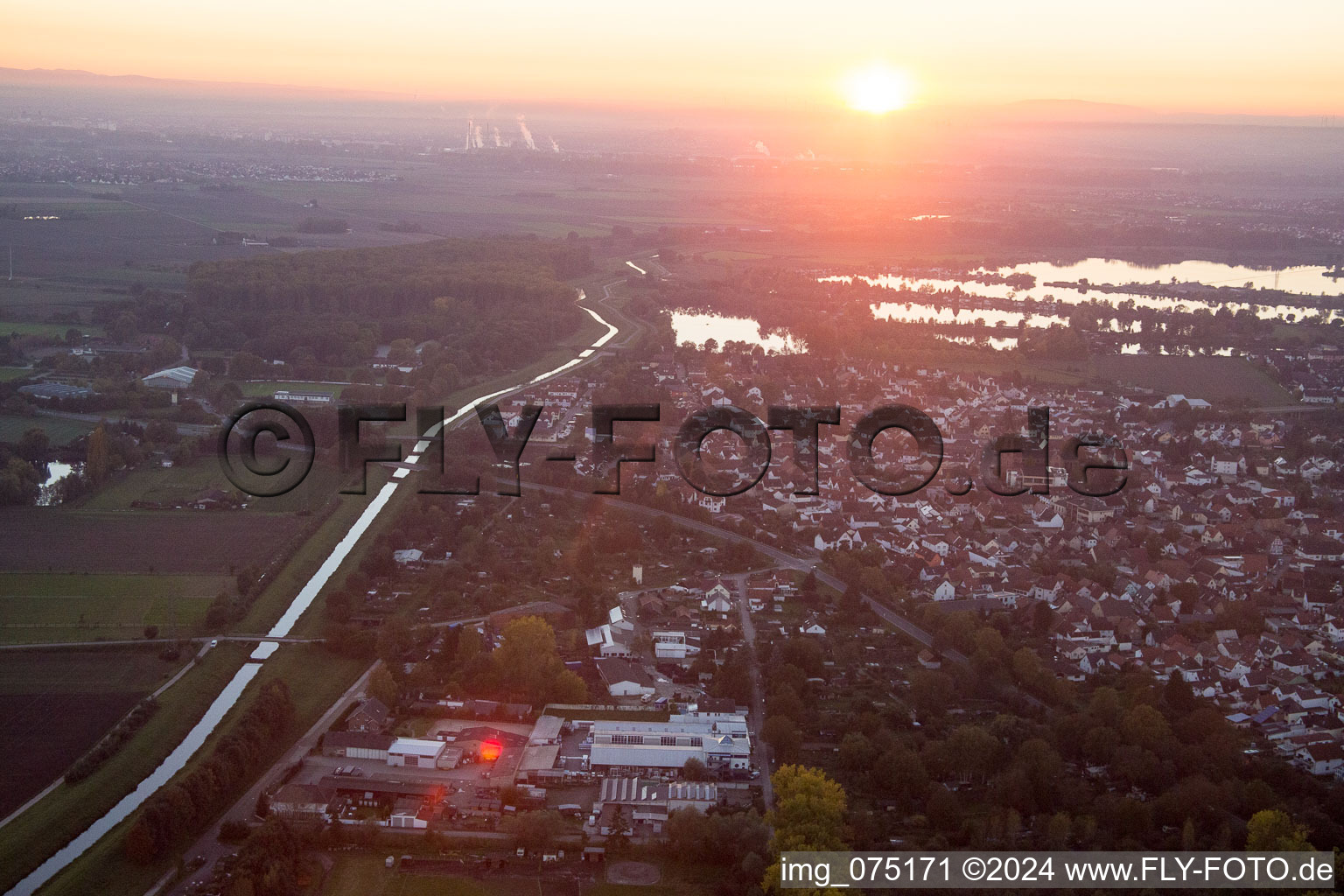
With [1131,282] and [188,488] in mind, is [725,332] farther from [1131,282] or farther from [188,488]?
Answer: [188,488]

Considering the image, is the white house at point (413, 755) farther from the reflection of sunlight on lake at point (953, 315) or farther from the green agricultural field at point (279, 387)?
the reflection of sunlight on lake at point (953, 315)

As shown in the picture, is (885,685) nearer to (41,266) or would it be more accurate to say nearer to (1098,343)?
(1098,343)

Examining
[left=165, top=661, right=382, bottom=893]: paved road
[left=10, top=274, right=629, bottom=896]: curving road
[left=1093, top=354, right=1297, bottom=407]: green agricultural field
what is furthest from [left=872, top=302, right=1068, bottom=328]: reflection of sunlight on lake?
[left=165, top=661, right=382, bottom=893]: paved road

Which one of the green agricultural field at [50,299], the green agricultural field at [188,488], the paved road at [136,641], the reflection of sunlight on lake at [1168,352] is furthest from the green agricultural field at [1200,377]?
the green agricultural field at [50,299]

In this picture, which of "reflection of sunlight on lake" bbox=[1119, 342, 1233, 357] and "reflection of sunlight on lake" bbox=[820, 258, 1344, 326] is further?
"reflection of sunlight on lake" bbox=[820, 258, 1344, 326]

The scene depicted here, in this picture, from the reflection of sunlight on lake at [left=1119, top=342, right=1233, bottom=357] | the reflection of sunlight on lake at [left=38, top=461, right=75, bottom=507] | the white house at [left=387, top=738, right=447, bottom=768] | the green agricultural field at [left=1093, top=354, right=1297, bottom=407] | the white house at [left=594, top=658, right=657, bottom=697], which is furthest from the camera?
the reflection of sunlight on lake at [left=1119, top=342, right=1233, bottom=357]

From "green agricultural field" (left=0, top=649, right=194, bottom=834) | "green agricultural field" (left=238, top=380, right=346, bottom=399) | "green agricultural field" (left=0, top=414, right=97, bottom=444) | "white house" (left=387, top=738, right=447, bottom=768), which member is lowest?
"white house" (left=387, top=738, right=447, bottom=768)

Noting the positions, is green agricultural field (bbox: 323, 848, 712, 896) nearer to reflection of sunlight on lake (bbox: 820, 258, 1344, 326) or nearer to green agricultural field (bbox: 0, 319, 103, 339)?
green agricultural field (bbox: 0, 319, 103, 339)
